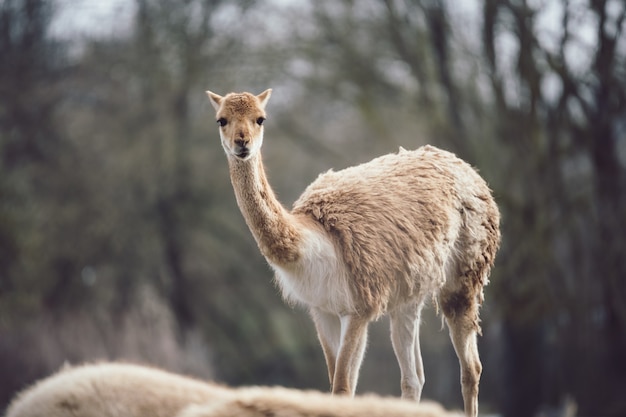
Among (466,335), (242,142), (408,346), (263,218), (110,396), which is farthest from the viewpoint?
(408,346)

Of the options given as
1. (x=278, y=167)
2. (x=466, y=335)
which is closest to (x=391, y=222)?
(x=466, y=335)

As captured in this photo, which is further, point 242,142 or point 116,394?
point 242,142

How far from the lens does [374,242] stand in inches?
177

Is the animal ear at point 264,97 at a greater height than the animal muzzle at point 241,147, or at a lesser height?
greater

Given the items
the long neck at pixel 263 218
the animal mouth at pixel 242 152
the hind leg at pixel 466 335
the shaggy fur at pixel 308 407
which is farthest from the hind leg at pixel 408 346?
the shaggy fur at pixel 308 407

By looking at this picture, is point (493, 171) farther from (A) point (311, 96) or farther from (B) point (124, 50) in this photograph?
(B) point (124, 50)

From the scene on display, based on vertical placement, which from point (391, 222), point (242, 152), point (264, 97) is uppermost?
point (264, 97)

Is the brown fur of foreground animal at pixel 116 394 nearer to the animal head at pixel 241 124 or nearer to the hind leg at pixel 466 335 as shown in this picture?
the animal head at pixel 241 124

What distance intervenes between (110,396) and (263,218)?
44.2 inches

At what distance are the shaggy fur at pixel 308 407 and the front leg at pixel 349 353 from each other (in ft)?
3.84

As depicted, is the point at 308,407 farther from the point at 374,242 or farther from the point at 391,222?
the point at 391,222

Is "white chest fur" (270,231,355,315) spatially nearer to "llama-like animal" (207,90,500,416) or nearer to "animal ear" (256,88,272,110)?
"llama-like animal" (207,90,500,416)

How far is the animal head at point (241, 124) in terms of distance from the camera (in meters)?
4.18

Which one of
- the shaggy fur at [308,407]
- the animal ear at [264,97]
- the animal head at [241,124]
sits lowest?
the shaggy fur at [308,407]
